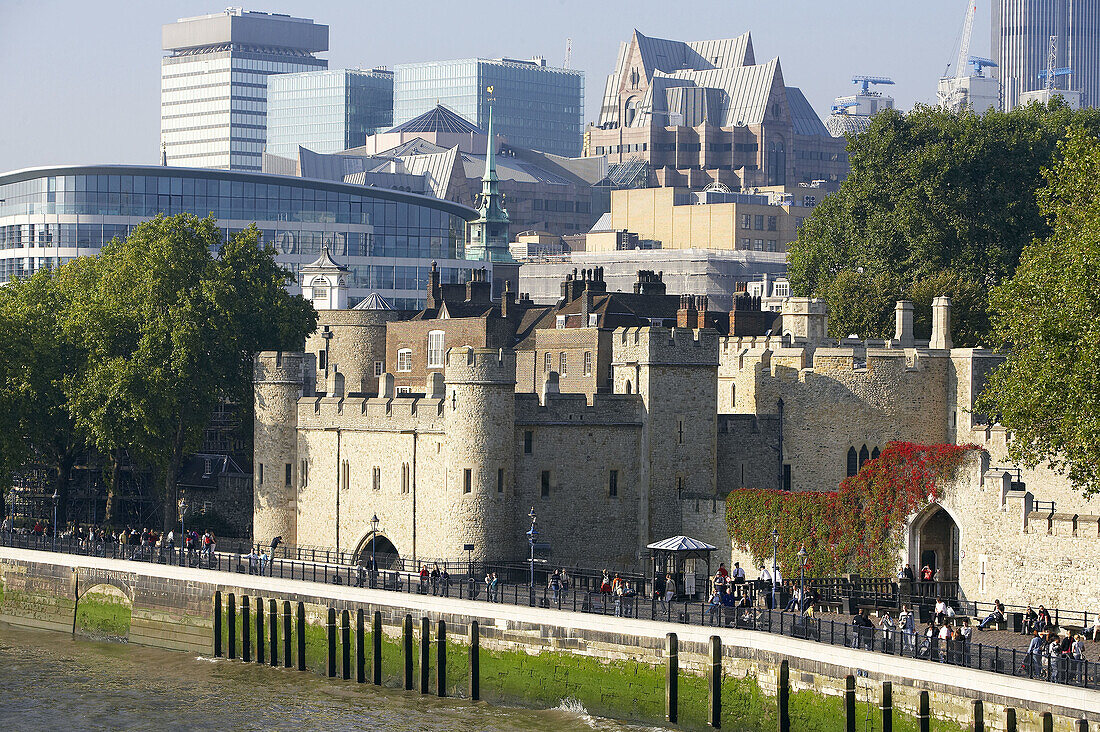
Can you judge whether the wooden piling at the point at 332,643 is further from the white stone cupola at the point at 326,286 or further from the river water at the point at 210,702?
the white stone cupola at the point at 326,286

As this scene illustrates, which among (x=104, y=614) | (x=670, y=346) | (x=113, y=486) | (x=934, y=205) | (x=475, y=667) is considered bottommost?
(x=475, y=667)

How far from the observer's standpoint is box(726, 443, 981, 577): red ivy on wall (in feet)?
204

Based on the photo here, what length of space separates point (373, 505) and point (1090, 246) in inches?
1138

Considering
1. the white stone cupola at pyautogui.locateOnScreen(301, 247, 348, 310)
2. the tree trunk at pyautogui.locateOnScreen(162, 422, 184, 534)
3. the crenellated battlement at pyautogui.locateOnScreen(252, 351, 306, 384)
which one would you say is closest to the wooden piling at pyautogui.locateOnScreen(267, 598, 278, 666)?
the crenellated battlement at pyautogui.locateOnScreen(252, 351, 306, 384)

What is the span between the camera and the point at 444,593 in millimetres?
60750

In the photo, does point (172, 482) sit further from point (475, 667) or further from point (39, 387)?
point (475, 667)

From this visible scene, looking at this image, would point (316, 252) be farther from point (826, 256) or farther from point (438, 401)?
point (438, 401)

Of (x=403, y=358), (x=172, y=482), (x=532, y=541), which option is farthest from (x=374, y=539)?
(x=403, y=358)

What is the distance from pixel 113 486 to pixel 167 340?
8198 mm

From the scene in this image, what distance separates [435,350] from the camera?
92.8 meters

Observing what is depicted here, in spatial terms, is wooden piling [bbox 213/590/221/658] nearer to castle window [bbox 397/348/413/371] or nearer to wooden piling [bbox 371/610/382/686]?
wooden piling [bbox 371/610/382/686]

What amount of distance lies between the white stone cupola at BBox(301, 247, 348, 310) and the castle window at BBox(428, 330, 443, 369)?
2528 cm

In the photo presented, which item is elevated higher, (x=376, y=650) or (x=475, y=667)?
(x=376, y=650)

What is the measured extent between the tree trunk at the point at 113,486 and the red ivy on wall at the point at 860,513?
3012cm
